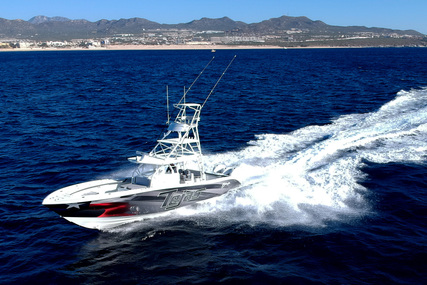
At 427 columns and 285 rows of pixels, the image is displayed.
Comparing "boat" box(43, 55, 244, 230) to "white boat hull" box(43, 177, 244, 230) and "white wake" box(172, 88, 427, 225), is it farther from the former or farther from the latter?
"white wake" box(172, 88, 427, 225)

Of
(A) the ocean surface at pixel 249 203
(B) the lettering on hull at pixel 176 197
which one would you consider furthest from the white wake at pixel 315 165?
(B) the lettering on hull at pixel 176 197

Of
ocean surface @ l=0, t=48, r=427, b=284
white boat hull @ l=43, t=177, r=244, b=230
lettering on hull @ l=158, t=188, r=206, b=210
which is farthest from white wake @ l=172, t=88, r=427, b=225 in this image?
white boat hull @ l=43, t=177, r=244, b=230

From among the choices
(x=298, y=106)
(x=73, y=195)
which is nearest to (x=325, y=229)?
(x=73, y=195)

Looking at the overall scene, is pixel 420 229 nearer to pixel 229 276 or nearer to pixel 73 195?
pixel 229 276

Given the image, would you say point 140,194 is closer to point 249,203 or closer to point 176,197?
point 176,197

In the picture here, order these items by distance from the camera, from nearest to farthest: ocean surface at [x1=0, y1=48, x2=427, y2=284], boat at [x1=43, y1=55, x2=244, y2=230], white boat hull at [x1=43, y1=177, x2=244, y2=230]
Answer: ocean surface at [x1=0, y1=48, x2=427, y2=284] < white boat hull at [x1=43, y1=177, x2=244, y2=230] < boat at [x1=43, y1=55, x2=244, y2=230]

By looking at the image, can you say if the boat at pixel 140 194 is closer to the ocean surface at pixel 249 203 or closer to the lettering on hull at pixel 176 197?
the lettering on hull at pixel 176 197

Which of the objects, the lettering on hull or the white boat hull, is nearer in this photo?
the white boat hull

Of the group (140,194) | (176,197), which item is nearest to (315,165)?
(176,197)

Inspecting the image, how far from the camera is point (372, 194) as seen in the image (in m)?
22.7

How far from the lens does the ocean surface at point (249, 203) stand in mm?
16359

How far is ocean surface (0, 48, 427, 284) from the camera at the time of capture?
16.4m

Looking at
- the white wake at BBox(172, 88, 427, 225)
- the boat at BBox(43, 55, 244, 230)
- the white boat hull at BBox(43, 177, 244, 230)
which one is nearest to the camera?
the white boat hull at BBox(43, 177, 244, 230)

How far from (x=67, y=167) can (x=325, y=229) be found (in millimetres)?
19287
